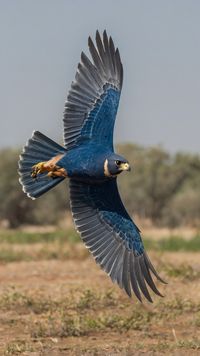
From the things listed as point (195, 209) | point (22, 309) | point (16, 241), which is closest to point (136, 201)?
point (195, 209)

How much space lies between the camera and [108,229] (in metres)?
9.21

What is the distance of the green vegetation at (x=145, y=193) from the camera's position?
4025 centimetres

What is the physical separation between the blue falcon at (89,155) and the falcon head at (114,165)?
0.27 metres

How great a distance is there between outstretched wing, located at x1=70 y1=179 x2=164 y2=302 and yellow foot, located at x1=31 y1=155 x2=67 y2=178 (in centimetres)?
36

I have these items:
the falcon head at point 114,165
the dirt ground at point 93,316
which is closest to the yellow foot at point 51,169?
the falcon head at point 114,165

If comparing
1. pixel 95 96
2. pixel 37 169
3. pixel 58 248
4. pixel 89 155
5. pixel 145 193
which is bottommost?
pixel 58 248

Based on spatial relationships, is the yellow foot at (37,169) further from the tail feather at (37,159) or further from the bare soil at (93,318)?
the bare soil at (93,318)

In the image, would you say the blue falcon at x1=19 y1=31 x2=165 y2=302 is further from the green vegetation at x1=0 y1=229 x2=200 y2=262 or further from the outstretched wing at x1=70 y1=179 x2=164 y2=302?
the green vegetation at x1=0 y1=229 x2=200 y2=262

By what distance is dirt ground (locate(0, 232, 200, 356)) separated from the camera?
28.7ft

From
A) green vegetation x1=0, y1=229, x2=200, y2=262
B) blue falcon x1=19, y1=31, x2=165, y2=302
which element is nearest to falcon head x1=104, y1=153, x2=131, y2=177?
blue falcon x1=19, y1=31, x2=165, y2=302

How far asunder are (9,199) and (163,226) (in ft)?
24.5

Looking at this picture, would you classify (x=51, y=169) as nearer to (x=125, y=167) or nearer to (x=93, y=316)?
(x=125, y=167)

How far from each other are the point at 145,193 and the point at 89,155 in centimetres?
3841

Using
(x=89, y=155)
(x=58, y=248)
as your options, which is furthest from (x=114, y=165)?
(x=58, y=248)
